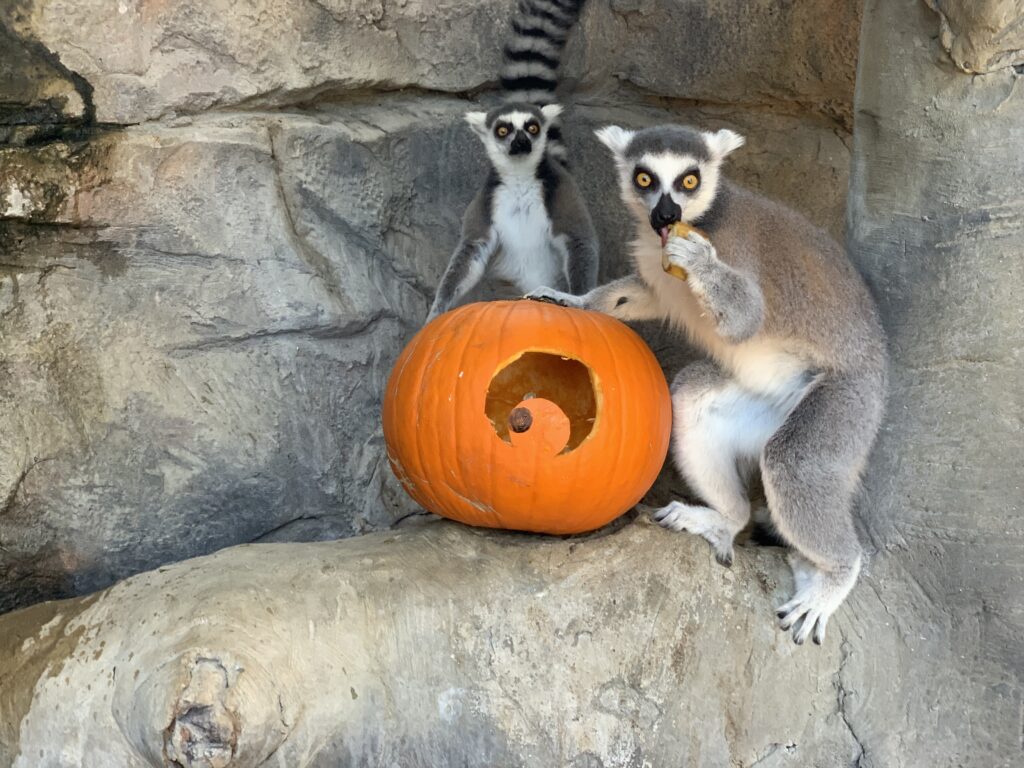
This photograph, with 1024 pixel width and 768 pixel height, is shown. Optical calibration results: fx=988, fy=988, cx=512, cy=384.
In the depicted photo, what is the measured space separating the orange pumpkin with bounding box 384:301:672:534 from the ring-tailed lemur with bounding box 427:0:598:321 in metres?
1.13

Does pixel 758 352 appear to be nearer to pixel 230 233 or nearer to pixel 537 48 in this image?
pixel 537 48

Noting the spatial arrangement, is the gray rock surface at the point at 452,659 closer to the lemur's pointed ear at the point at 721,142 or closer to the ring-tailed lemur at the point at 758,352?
the ring-tailed lemur at the point at 758,352

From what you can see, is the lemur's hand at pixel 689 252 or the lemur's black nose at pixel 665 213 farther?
the lemur's black nose at pixel 665 213

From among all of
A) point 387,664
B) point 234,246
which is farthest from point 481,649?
point 234,246

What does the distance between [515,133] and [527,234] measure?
1.58 ft

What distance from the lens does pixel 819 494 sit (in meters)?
3.06

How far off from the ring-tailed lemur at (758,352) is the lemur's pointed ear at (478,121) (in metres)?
0.91

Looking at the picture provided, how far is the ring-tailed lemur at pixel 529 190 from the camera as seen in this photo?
14.6 ft

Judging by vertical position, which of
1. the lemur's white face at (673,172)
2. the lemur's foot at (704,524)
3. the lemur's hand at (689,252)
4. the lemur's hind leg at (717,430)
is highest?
the lemur's white face at (673,172)

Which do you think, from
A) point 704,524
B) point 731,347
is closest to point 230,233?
point 731,347

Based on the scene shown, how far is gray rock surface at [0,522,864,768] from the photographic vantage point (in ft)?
8.98

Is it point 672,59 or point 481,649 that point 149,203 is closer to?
Result: point 481,649

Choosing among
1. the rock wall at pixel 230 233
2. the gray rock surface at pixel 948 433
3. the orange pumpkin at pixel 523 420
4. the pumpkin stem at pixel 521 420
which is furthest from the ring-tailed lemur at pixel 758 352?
the rock wall at pixel 230 233

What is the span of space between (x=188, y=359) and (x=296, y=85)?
1.21 m
